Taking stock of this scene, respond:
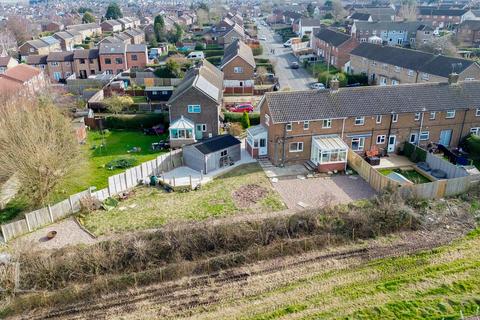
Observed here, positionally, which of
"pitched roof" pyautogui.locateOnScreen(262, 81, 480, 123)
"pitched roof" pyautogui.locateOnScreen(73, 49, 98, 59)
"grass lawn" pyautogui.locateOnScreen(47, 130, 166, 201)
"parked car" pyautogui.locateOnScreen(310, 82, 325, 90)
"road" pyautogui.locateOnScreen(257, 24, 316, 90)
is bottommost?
"grass lawn" pyautogui.locateOnScreen(47, 130, 166, 201)

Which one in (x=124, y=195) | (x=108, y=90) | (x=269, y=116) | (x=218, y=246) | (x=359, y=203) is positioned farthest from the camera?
(x=108, y=90)

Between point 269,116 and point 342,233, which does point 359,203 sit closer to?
point 342,233

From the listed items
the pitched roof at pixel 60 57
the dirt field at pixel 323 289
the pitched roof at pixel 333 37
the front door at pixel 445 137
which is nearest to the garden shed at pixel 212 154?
the dirt field at pixel 323 289

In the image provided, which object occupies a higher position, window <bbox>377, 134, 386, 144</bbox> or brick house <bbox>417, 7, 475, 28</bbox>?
brick house <bbox>417, 7, 475, 28</bbox>

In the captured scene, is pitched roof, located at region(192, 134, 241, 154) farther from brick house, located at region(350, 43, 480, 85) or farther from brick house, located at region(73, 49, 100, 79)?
brick house, located at region(73, 49, 100, 79)

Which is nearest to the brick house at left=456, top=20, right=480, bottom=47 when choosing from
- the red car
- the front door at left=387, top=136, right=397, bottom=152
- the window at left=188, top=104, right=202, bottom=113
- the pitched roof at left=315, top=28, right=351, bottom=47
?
the pitched roof at left=315, top=28, right=351, bottom=47

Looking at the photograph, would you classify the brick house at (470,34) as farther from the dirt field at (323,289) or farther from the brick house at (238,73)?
the dirt field at (323,289)

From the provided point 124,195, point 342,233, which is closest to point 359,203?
point 342,233

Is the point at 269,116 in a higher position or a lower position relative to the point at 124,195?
higher
